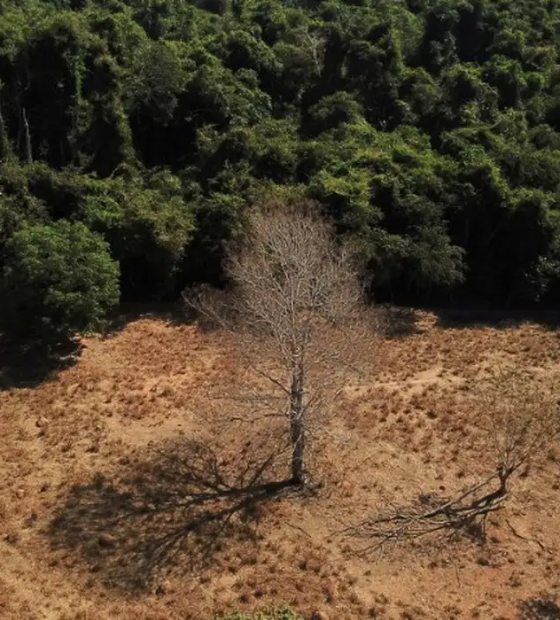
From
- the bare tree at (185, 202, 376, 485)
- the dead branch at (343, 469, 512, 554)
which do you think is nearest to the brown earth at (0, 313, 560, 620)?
the dead branch at (343, 469, 512, 554)

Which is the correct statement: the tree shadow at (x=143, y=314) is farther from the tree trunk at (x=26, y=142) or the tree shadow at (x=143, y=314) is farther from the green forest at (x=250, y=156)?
the tree trunk at (x=26, y=142)

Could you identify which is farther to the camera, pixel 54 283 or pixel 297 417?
pixel 54 283

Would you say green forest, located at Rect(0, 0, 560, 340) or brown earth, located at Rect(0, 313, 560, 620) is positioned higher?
green forest, located at Rect(0, 0, 560, 340)

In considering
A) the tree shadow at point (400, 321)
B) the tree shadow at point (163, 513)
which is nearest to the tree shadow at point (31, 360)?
the tree shadow at point (163, 513)

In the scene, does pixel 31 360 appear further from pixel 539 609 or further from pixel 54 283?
pixel 539 609

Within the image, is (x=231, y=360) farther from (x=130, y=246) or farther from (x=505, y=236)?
(x=505, y=236)

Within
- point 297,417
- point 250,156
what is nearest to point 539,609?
point 297,417

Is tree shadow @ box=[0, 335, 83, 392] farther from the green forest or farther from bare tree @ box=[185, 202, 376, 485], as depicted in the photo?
bare tree @ box=[185, 202, 376, 485]
